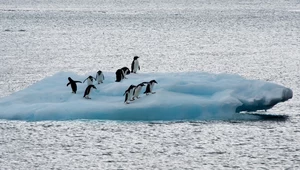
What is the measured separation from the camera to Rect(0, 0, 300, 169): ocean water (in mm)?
24734

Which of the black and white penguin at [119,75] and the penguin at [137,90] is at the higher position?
the black and white penguin at [119,75]

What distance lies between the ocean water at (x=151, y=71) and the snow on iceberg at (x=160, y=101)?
21.8 inches

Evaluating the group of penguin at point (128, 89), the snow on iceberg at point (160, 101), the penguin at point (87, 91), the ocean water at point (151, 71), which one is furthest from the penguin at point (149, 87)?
the penguin at point (87, 91)

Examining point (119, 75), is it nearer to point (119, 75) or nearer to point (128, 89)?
point (119, 75)

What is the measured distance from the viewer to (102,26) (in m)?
108

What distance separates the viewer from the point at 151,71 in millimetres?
49625

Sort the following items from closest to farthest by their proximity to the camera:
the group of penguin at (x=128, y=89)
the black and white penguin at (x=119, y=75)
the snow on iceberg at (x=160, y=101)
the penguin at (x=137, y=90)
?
the snow on iceberg at (x=160, y=101) → the group of penguin at (x=128, y=89) → the penguin at (x=137, y=90) → the black and white penguin at (x=119, y=75)

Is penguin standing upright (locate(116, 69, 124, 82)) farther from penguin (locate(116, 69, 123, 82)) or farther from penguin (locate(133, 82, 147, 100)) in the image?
penguin (locate(133, 82, 147, 100))

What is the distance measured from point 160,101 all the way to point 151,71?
73.0 feet

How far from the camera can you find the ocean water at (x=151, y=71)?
2473 centimetres

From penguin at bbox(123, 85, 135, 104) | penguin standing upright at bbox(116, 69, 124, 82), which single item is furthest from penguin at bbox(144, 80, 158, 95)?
penguin standing upright at bbox(116, 69, 124, 82)

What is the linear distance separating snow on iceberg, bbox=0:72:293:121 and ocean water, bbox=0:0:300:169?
0.55m

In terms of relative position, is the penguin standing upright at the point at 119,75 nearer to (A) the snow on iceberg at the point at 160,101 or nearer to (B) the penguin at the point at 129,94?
(A) the snow on iceberg at the point at 160,101

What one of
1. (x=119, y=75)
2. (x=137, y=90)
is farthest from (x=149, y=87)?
(x=119, y=75)
